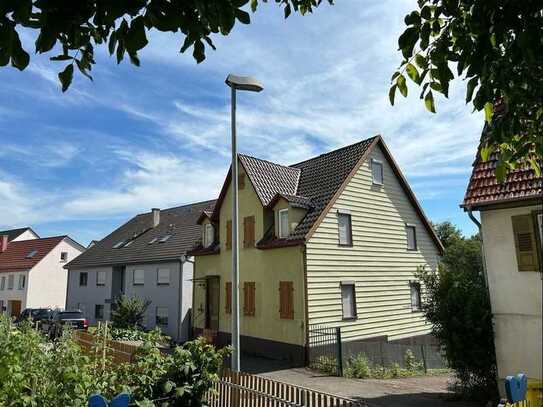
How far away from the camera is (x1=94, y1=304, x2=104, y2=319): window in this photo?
31438 mm

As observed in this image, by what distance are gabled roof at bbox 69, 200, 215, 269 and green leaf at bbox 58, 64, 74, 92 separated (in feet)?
78.6

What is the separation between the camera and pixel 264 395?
7320 millimetres

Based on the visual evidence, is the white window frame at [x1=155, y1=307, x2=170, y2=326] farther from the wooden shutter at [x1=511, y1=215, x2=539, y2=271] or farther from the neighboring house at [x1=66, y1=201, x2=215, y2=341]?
the wooden shutter at [x1=511, y1=215, x2=539, y2=271]

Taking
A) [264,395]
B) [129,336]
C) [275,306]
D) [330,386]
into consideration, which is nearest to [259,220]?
[275,306]

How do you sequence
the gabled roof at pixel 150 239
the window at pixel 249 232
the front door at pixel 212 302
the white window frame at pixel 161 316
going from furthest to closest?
the gabled roof at pixel 150 239
the white window frame at pixel 161 316
the front door at pixel 212 302
the window at pixel 249 232

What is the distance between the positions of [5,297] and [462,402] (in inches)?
1887

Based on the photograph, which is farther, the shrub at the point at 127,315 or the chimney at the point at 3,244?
the chimney at the point at 3,244

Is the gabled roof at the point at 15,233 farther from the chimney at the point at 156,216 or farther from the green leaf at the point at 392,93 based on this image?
the green leaf at the point at 392,93

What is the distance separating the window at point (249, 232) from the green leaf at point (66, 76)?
17104 mm

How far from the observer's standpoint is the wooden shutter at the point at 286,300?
16.5 meters

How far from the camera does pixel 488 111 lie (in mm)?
2215

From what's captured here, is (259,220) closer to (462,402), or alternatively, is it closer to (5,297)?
(462,402)

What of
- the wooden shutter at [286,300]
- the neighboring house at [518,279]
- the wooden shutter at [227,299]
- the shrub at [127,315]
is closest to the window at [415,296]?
the wooden shutter at [286,300]

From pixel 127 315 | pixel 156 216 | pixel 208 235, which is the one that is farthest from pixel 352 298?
pixel 156 216
